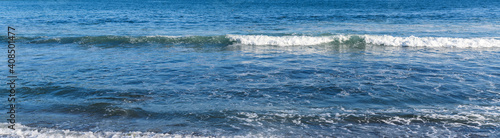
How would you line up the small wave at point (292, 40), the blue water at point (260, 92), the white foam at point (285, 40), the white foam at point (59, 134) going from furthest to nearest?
the white foam at point (285, 40) → the small wave at point (292, 40) → the blue water at point (260, 92) → the white foam at point (59, 134)

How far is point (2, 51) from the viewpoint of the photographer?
1702cm

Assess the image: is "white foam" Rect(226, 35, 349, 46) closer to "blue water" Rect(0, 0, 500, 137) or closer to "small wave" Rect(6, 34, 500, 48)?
"small wave" Rect(6, 34, 500, 48)

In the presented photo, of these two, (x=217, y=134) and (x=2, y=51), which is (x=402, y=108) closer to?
(x=217, y=134)

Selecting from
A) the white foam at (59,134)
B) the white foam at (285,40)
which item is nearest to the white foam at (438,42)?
the white foam at (285,40)

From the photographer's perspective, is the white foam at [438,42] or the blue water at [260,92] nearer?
the blue water at [260,92]

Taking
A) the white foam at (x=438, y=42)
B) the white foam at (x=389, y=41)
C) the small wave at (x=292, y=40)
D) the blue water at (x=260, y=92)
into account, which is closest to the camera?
the blue water at (x=260, y=92)

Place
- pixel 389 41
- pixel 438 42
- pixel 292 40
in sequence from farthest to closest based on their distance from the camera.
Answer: pixel 292 40 → pixel 389 41 → pixel 438 42

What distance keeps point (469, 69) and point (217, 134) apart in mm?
9944

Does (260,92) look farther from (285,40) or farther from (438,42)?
(438,42)

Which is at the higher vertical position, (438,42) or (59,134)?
(438,42)

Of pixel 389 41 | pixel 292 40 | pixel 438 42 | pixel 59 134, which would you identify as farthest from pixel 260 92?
pixel 438 42

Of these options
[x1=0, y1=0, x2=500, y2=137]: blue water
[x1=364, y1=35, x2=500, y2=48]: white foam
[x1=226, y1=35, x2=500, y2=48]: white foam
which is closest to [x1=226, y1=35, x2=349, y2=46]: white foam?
[x1=226, y1=35, x2=500, y2=48]: white foam

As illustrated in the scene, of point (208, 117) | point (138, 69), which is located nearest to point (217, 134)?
point (208, 117)

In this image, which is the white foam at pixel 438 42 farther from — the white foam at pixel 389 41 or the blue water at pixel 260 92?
the blue water at pixel 260 92
